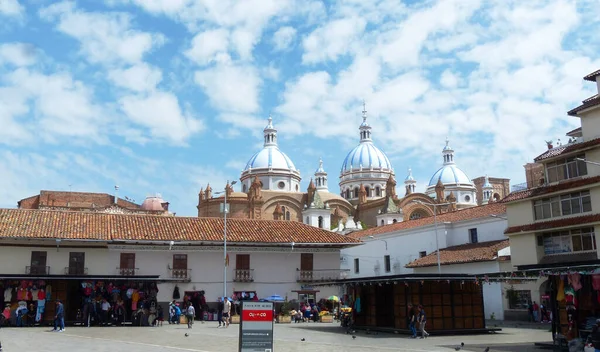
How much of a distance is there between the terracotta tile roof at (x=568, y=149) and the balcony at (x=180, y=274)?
2209 cm

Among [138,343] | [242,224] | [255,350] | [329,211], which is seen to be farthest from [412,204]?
[255,350]

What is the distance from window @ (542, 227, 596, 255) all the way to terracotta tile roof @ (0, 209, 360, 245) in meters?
13.4

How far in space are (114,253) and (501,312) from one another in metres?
24.9

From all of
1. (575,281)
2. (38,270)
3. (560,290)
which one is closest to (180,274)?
(38,270)

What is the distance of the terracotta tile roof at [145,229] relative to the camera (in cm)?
3647

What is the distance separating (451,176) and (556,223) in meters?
74.1

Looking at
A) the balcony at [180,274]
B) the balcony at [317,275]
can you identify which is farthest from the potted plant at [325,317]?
the balcony at [180,274]

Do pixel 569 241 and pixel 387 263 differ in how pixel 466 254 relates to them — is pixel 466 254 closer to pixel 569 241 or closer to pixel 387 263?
pixel 569 241

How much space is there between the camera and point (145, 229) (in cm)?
3947

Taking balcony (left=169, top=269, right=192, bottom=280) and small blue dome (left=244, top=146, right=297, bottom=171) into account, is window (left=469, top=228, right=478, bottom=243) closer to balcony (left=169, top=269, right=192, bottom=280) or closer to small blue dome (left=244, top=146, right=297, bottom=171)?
balcony (left=169, top=269, right=192, bottom=280)

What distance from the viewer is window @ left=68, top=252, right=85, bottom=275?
3650 cm

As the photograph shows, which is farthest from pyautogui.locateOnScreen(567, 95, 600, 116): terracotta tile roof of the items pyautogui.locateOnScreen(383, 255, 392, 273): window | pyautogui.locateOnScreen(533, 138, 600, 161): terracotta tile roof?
pyautogui.locateOnScreen(383, 255, 392, 273): window

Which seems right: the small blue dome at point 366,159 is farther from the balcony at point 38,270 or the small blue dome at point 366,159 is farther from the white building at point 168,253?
the balcony at point 38,270

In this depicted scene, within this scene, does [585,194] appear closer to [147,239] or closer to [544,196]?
[544,196]
